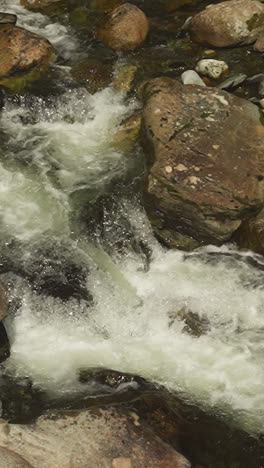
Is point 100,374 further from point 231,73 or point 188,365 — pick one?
point 231,73

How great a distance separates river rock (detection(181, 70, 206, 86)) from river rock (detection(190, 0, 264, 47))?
0.93m

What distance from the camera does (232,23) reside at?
7.86m

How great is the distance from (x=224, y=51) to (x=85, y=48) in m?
1.92

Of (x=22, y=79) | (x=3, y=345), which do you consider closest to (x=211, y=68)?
(x=22, y=79)

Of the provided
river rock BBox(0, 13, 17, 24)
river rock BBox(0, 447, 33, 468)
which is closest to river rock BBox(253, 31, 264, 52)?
river rock BBox(0, 13, 17, 24)

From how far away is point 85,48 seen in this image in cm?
825

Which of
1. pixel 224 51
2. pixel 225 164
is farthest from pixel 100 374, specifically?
Answer: pixel 224 51

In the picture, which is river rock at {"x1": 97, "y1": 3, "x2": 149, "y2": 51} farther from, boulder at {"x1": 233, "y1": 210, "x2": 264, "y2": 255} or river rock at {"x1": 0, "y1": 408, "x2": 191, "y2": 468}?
river rock at {"x1": 0, "y1": 408, "x2": 191, "y2": 468}

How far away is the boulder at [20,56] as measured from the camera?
300 inches

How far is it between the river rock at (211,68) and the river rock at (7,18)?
2.74 m

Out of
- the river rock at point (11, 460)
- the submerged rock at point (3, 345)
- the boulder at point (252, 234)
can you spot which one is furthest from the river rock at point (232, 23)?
the river rock at point (11, 460)

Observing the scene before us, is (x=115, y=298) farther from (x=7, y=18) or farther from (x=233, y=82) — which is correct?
(x=7, y=18)

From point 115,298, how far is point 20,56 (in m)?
3.80

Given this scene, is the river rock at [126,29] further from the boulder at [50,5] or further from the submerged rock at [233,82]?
the submerged rock at [233,82]
